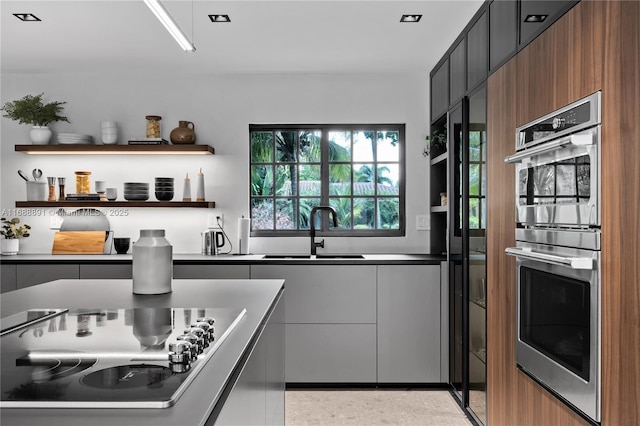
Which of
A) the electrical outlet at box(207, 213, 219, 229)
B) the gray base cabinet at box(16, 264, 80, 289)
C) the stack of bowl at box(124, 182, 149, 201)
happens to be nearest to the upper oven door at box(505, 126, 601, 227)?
the electrical outlet at box(207, 213, 219, 229)

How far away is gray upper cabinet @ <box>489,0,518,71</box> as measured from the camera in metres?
2.31

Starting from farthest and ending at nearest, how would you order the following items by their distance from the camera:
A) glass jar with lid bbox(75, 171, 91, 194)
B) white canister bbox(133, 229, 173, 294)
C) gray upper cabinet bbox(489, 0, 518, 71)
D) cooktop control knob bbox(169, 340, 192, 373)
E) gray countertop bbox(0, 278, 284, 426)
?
glass jar with lid bbox(75, 171, 91, 194)
gray upper cabinet bbox(489, 0, 518, 71)
white canister bbox(133, 229, 173, 294)
cooktop control knob bbox(169, 340, 192, 373)
gray countertop bbox(0, 278, 284, 426)

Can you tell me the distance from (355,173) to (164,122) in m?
1.65

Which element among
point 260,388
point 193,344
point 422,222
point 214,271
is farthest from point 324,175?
point 193,344

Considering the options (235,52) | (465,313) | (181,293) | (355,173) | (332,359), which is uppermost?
(235,52)

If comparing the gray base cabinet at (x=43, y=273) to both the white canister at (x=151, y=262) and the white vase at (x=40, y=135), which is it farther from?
the white canister at (x=151, y=262)

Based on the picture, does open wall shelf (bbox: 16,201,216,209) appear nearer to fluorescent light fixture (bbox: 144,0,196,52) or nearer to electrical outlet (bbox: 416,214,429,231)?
electrical outlet (bbox: 416,214,429,231)

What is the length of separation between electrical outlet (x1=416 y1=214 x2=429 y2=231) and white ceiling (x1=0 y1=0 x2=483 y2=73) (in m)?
1.19

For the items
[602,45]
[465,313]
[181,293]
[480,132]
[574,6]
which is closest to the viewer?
[602,45]

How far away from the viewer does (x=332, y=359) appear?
3.78 meters

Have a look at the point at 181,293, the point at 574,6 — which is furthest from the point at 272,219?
the point at 574,6

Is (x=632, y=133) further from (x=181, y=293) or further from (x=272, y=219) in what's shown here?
(x=272, y=219)

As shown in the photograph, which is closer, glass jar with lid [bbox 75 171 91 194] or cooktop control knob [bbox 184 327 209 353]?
cooktop control knob [bbox 184 327 209 353]

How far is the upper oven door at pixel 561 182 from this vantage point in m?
1.63
